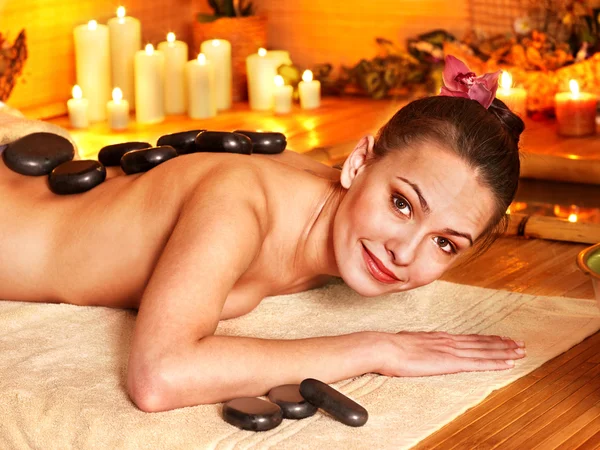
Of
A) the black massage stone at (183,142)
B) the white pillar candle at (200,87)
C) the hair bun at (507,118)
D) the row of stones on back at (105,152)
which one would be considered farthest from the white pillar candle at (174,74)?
the hair bun at (507,118)

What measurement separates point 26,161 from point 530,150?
1.56m

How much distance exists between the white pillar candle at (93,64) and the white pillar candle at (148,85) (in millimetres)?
147

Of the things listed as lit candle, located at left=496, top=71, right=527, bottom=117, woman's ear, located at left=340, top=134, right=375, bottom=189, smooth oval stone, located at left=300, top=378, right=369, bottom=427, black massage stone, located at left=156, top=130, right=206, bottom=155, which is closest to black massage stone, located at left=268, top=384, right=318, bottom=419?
smooth oval stone, located at left=300, top=378, right=369, bottom=427

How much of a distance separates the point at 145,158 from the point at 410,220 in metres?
0.60

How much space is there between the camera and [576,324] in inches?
79.0

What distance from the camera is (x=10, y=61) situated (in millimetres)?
3371

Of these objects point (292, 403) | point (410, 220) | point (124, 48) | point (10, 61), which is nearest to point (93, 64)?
point (124, 48)

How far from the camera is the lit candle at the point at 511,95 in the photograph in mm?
3295

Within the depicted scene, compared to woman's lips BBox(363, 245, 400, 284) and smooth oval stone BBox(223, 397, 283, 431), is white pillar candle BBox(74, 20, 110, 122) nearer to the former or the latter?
Answer: woman's lips BBox(363, 245, 400, 284)

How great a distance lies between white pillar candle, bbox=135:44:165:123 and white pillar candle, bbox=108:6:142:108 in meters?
0.14

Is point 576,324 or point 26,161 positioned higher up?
point 26,161

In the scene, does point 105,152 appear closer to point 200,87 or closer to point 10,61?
point 10,61

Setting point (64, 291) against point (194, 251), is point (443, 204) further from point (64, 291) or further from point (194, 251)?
point (64, 291)

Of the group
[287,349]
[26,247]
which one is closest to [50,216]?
[26,247]
